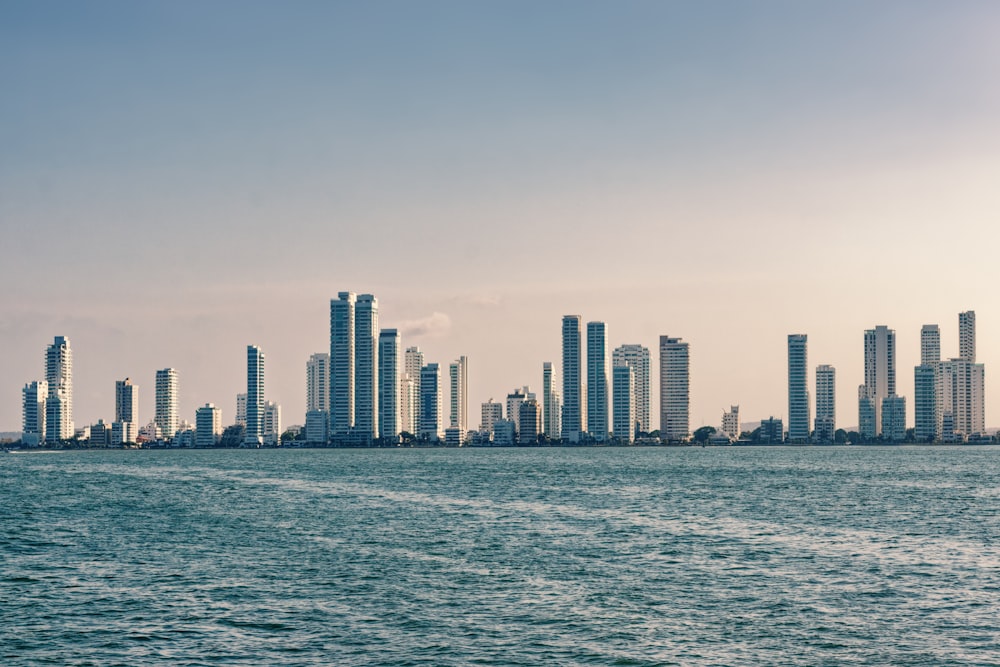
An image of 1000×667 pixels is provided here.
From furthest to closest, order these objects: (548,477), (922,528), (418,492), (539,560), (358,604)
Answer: (548,477) < (418,492) < (922,528) < (539,560) < (358,604)

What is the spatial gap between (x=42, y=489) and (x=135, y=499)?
37.8 meters

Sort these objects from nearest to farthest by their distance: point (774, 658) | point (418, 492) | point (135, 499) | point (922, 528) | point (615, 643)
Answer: point (774, 658)
point (615, 643)
point (922, 528)
point (135, 499)
point (418, 492)

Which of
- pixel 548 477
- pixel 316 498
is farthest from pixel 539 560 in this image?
pixel 548 477

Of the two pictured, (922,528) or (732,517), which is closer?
(922,528)

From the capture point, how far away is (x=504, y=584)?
5631 cm

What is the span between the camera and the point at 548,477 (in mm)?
177750

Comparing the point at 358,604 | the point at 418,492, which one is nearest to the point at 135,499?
the point at 418,492

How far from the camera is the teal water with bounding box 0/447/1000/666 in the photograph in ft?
138

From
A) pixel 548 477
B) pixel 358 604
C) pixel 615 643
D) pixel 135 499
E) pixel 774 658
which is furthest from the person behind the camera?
pixel 548 477

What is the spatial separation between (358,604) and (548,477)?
421 feet

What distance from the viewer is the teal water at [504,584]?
4200cm

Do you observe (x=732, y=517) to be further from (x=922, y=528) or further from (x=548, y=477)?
(x=548, y=477)

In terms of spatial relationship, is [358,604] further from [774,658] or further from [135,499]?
[135,499]

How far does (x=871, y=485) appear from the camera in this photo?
149250 millimetres
